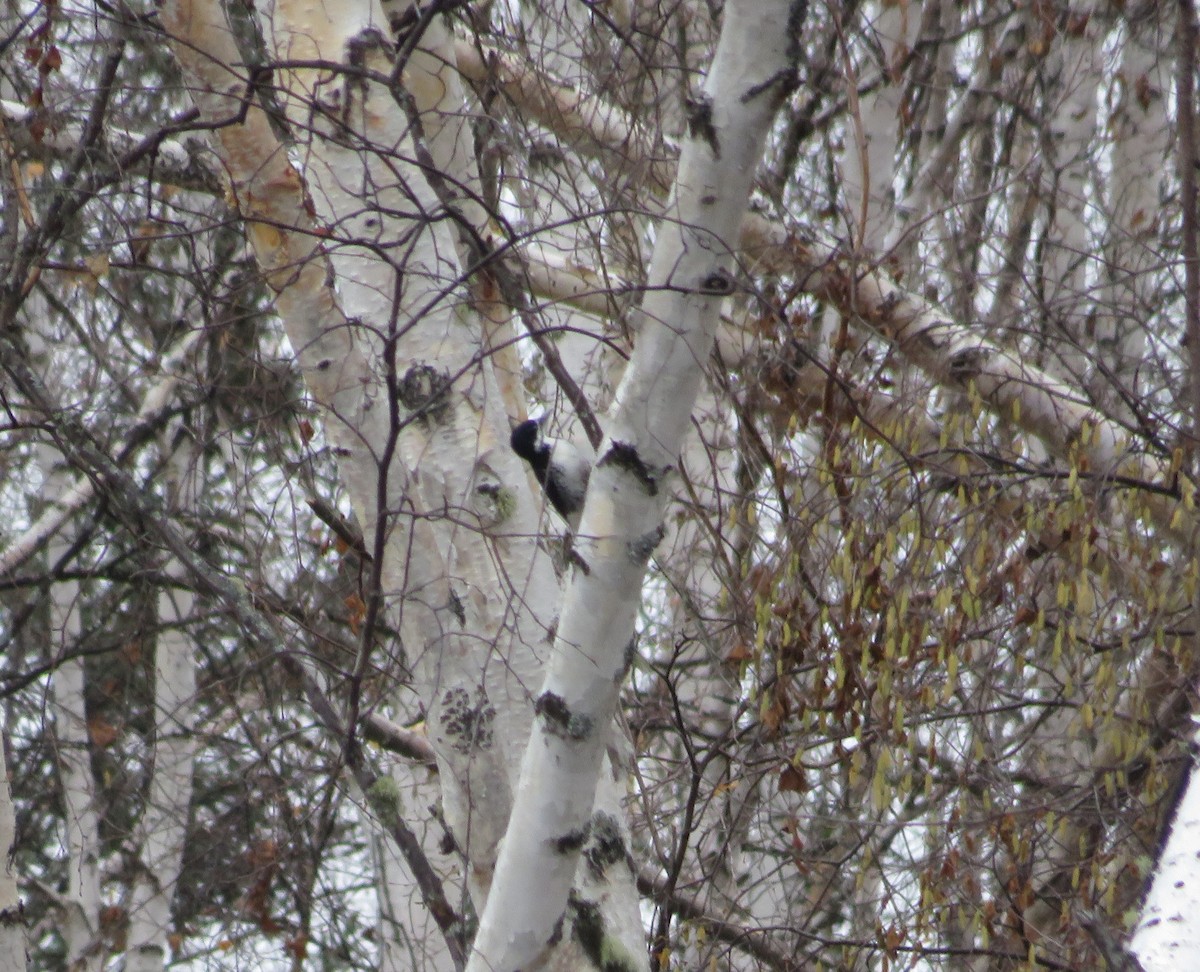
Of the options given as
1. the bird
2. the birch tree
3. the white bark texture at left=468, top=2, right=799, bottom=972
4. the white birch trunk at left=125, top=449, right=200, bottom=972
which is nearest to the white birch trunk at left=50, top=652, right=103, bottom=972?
the birch tree

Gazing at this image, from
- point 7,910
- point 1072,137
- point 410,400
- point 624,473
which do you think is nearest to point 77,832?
point 7,910

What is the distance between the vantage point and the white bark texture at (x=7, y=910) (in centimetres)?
286

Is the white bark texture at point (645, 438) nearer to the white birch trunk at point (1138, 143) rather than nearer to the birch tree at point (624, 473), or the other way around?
the birch tree at point (624, 473)

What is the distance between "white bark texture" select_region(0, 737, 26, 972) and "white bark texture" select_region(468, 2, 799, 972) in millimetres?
1390

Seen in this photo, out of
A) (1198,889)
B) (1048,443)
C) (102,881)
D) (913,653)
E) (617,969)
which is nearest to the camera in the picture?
(1198,889)

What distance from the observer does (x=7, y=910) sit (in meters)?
2.88

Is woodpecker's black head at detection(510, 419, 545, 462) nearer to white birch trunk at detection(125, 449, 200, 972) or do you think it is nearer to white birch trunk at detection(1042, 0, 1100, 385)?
white birch trunk at detection(125, 449, 200, 972)

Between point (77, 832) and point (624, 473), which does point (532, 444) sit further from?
point (77, 832)

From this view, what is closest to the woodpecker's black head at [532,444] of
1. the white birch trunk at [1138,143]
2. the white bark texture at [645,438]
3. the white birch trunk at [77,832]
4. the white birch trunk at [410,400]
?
the white birch trunk at [410,400]

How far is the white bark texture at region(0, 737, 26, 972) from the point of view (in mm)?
2857

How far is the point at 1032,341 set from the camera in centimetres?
453

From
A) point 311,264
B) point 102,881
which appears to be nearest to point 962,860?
point 311,264

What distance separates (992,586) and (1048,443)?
68 cm

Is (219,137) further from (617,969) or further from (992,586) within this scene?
(992,586)
